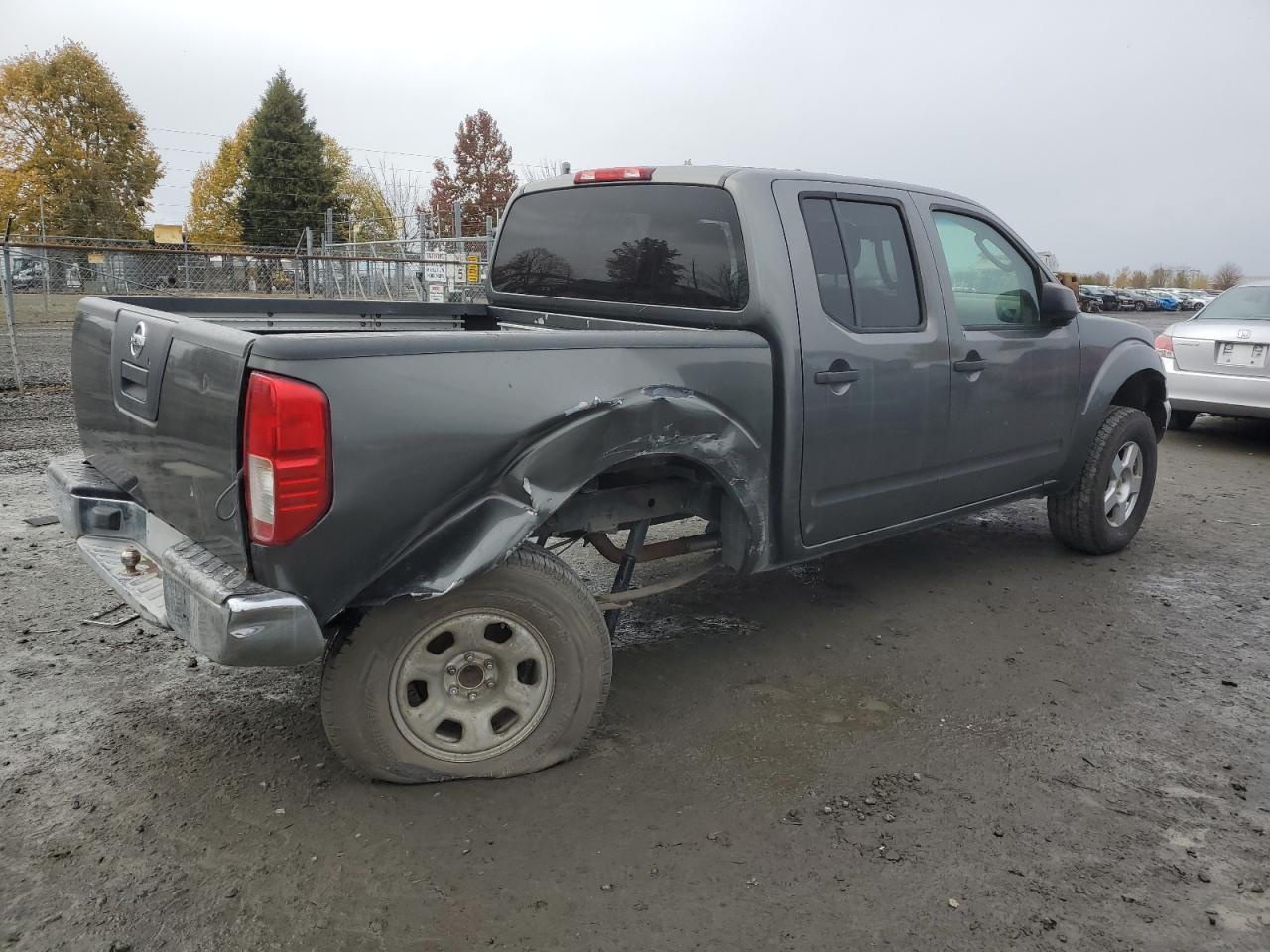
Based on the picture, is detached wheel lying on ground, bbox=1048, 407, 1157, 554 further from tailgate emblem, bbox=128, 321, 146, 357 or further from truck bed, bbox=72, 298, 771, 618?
tailgate emblem, bbox=128, 321, 146, 357

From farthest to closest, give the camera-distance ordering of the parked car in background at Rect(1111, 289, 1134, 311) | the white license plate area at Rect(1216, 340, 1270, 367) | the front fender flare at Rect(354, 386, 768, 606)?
the parked car in background at Rect(1111, 289, 1134, 311)
the white license plate area at Rect(1216, 340, 1270, 367)
the front fender flare at Rect(354, 386, 768, 606)

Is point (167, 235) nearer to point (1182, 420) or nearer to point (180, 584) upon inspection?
point (1182, 420)

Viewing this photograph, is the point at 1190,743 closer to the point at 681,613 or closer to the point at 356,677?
the point at 681,613

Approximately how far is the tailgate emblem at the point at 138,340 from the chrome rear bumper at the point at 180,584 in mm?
526

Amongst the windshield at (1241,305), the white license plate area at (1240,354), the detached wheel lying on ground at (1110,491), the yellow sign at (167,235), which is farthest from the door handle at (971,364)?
the yellow sign at (167,235)

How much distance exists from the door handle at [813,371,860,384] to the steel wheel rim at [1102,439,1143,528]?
94.0 inches

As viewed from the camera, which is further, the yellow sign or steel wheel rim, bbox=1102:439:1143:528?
the yellow sign

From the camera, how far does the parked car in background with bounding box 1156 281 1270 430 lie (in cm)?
873

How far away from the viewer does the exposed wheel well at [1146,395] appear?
5539 millimetres

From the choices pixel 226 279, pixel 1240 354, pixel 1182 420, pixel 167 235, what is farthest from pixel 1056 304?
pixel 167 235

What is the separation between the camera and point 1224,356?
8977 millimetres

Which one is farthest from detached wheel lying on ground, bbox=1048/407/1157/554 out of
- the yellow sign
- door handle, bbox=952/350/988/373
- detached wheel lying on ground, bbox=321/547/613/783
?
the yellow sign

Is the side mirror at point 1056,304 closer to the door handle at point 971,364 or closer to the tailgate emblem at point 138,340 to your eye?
the door handle at point 971,364

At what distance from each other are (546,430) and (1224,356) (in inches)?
331
